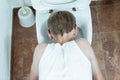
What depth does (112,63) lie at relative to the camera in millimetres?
1860

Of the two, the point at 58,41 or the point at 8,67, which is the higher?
the point at 58,41

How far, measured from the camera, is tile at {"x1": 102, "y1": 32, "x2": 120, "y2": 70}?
1.86 meters

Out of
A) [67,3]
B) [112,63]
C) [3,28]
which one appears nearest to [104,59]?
[112,63]

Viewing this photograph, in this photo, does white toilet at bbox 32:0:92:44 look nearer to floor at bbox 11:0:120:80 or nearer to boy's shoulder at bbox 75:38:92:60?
boy's shoulder at bbox 75:38:92:60

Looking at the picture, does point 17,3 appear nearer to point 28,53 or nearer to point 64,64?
point 28,53

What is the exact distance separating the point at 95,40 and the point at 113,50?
0.50ft

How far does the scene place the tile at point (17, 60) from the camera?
1.88 m

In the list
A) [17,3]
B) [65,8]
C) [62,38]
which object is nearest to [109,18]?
[65,8]

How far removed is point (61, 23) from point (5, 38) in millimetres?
598

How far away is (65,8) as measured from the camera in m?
1.56

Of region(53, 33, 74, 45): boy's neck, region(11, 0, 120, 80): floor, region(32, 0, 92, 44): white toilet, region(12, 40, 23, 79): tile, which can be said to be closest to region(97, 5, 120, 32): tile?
region(11, 0, 120, 80): floor

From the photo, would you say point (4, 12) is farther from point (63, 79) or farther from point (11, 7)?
point (63, 79)

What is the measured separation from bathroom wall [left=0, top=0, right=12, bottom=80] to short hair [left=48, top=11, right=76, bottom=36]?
46cm

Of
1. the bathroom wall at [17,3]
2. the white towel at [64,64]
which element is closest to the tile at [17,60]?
the bathroom wall at [17,3]
